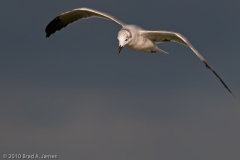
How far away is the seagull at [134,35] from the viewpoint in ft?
53.9

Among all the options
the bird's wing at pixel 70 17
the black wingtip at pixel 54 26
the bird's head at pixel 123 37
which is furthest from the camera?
the black wingtip at pixel 54 26

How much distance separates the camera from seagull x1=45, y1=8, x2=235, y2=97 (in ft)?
53.9

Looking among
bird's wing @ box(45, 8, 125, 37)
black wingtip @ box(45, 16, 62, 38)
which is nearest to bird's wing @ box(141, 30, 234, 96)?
bird's wing @ box(45, 8, 125, 37)

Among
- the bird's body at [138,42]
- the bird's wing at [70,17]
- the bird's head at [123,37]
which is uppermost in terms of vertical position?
the bird's wing at [70,17]

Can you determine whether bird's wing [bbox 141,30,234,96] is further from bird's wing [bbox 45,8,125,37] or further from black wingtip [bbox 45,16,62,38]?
black wingtip [bbox 45,16,62,38]

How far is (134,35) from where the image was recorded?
1680 cm

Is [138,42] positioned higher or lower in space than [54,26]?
lower

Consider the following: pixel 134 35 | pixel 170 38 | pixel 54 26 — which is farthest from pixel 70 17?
pixel 134 35

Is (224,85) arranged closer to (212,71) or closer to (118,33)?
(212,71)

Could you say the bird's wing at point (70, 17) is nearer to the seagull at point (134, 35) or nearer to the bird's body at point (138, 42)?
the seagull at point (134, 35)

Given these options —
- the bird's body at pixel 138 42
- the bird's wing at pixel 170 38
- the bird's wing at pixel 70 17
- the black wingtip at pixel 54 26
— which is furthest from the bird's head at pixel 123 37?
the black wingtip at pixel 54 26

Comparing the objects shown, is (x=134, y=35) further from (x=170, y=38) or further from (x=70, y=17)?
(x=70, y=17)

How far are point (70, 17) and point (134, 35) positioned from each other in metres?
4.39

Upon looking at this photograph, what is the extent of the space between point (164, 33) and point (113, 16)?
2195mm
